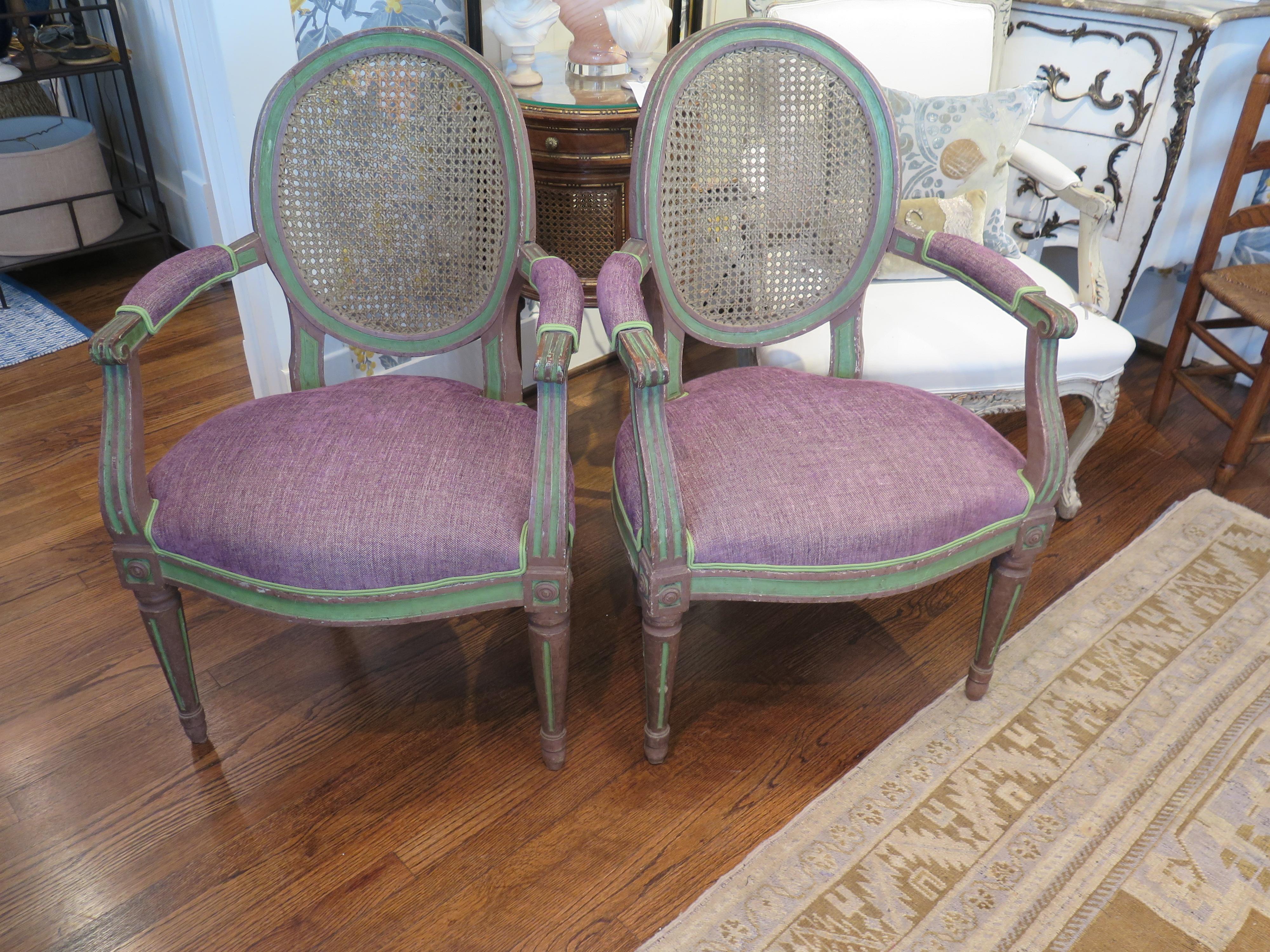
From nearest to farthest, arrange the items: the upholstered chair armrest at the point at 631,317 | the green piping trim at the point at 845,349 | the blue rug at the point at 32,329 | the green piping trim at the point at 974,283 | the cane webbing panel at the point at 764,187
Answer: the upholstered chair armrest at the point at 631,317 < the green piping trim at the point at 974,283 < the cane webbing panel at the point at 764,187 < the green piping trim at the point at 845,349 < the blue rug at the point at 32,329

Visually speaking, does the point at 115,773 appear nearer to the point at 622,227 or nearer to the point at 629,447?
the point at 629,447

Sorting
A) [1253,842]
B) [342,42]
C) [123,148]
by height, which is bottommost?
[1253,842]

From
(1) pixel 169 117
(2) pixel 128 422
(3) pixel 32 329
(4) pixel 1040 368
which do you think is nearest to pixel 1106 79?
(4) pixel 1040 368

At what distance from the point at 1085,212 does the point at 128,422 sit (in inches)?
68.6

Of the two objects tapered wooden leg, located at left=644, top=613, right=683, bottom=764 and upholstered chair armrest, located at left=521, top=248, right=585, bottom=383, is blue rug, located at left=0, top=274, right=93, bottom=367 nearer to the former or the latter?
upholstered chair armrest, located at left=521, top=248, right=585, bottom=383

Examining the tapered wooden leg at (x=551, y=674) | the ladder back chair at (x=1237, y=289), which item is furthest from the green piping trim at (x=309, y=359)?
the ladder back chair at (x=1237, y=289)

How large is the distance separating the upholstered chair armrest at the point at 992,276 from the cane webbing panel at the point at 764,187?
94 millimetres

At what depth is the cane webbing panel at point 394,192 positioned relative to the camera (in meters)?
1.53

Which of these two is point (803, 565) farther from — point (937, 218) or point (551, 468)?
Answer: point (937, 218)

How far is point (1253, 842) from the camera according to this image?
4.82 feet

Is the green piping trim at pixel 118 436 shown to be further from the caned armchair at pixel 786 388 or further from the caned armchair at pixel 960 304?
the caned armchair at pixel 960 304

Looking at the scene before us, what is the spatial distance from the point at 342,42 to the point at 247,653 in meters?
1.04

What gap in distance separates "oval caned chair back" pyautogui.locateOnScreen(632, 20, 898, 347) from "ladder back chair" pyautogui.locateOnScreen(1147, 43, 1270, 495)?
3.36ft

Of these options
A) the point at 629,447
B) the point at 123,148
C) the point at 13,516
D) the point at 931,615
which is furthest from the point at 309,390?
the point at 123,148
